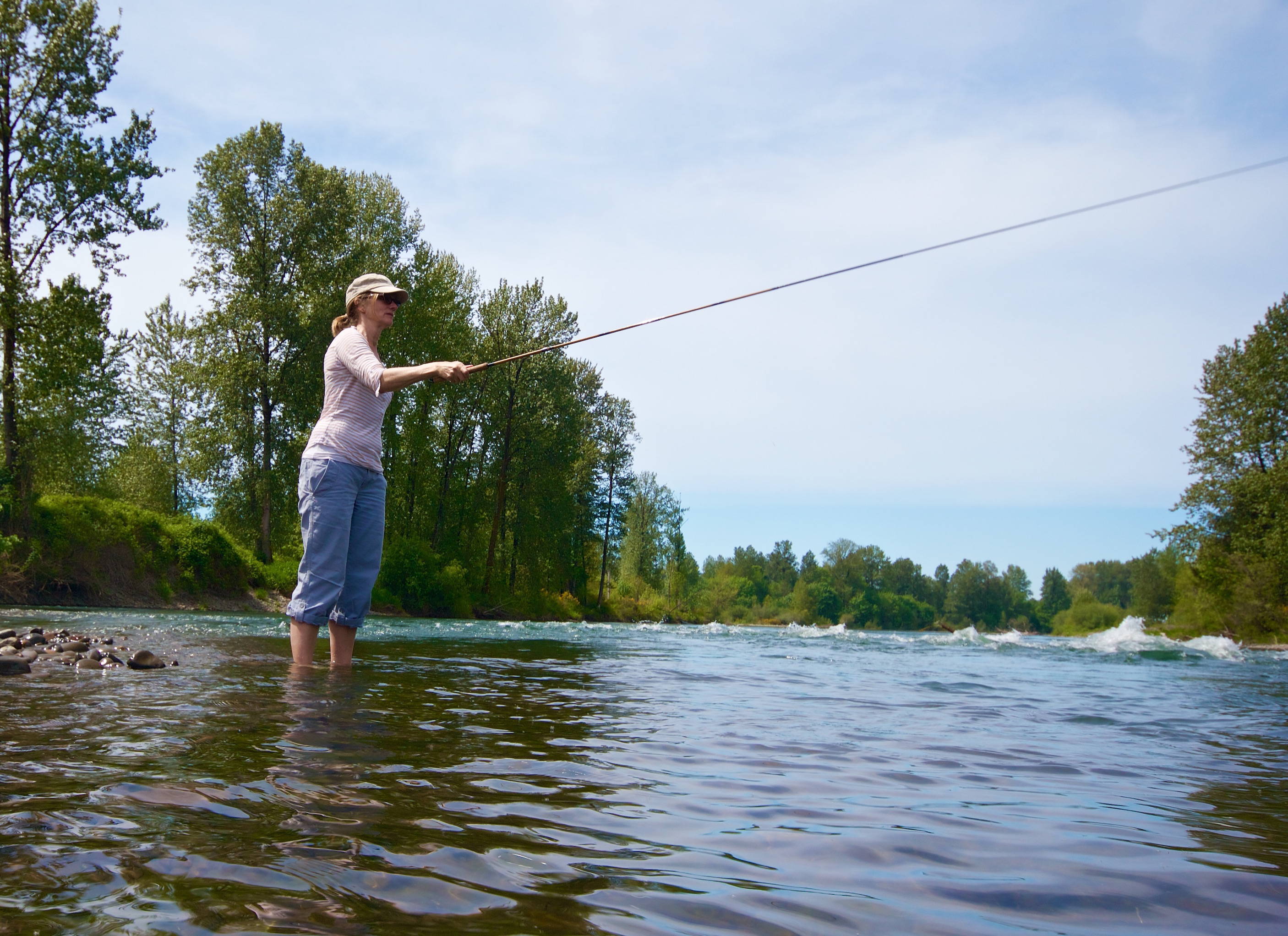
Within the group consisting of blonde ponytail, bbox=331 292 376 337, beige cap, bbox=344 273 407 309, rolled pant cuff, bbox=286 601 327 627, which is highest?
beige cap, bbox=344 273 407 309

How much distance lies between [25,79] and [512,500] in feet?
80.7

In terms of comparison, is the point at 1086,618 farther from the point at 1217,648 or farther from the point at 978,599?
the point at 1217,648

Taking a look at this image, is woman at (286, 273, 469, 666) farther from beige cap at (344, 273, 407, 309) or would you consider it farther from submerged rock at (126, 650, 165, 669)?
submerged rock at (126, 650, 165, 669)

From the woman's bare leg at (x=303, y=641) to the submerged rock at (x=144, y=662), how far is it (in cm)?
92

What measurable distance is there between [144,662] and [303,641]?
1134mm

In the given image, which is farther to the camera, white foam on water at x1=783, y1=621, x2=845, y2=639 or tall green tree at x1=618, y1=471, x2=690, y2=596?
tall green tree at x1=618, y1=471, x2=690, y2=596

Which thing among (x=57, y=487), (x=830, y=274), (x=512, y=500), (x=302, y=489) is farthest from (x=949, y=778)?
(x=512, y=500)

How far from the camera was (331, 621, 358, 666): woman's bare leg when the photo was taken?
588 centimetres

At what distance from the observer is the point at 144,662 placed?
5812 millimetres

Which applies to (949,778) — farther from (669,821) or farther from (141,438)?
(141,438)

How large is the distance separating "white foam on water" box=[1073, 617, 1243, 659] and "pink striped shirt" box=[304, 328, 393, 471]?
1903 centimetres

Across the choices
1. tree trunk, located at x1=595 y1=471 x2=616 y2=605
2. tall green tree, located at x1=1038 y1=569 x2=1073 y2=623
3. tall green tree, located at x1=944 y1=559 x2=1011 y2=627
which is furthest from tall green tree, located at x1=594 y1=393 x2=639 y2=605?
tall green tree, located at x1=1038 y1=569 x2=1073 y2=623

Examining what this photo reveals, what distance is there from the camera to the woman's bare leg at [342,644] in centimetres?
588

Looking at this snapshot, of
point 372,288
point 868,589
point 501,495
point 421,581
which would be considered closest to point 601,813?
point 372,288
